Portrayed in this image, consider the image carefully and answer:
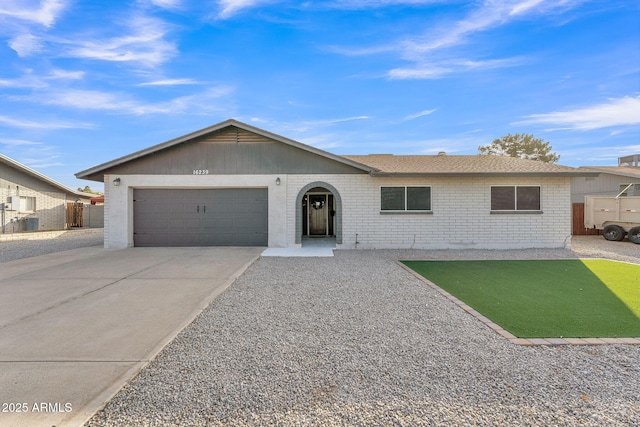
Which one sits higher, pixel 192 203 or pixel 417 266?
pixel 192 203

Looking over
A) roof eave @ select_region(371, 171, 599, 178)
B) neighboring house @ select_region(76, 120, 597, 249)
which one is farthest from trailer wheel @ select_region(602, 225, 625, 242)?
roof eave @ select_region(371, 171, 599, 178)

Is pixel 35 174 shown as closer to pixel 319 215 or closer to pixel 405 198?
pixel 319 215

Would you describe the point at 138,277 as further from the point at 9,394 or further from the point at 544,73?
the point at 544,73

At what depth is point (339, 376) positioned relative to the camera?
2867 mm

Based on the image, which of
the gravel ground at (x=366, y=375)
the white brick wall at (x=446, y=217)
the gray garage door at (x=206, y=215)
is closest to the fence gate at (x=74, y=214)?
the gray garage door at (x=206, y=215)

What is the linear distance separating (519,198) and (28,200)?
27.2m

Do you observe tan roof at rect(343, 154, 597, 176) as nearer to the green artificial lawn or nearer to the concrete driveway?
the green artificial lawn

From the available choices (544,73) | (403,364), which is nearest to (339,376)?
(403,364)

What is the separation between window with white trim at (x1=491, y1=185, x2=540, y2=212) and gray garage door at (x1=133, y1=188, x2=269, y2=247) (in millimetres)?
9168

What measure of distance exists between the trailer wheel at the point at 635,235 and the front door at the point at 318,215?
14151 mm

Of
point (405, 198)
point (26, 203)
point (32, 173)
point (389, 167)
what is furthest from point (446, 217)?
point (26, 203)

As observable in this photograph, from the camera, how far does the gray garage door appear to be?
490 inches

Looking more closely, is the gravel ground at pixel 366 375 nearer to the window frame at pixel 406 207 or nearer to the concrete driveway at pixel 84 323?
the concrete driveway at pixel 84 323

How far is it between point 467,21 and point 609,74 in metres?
7.37
